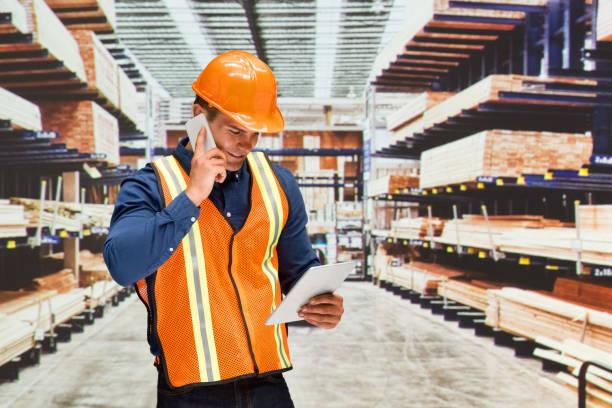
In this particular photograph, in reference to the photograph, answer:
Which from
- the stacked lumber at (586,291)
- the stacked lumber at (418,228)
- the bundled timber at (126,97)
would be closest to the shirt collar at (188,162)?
the stacked lumber at (586,291)

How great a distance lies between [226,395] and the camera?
1456 mm

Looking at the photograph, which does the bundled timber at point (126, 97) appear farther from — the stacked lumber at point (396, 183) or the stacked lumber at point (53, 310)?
the stacked lumber at point (396, 183)

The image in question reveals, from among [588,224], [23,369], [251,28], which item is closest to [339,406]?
[588,224]

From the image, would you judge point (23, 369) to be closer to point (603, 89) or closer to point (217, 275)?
point (217, 275)

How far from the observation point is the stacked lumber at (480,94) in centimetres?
616

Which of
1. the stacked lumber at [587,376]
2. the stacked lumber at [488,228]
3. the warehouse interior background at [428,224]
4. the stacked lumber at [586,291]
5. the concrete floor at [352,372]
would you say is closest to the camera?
the stacked lumber at [587,376]

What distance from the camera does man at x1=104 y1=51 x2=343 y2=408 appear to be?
1329 mm

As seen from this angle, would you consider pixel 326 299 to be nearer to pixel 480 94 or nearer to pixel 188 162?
pixel 188 162

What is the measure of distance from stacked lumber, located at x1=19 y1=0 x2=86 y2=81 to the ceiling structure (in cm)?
586

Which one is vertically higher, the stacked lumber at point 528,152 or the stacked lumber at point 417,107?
the stacked lumber at point 417,107

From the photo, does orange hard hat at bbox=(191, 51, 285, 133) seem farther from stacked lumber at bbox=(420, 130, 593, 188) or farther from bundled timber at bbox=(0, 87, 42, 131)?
stacked lumber at bbox=(420, 130, 593, 188)

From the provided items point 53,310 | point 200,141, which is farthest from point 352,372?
point 200,141

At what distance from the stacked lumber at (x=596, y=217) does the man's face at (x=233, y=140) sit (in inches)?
157

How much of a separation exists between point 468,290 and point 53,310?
493 cm
